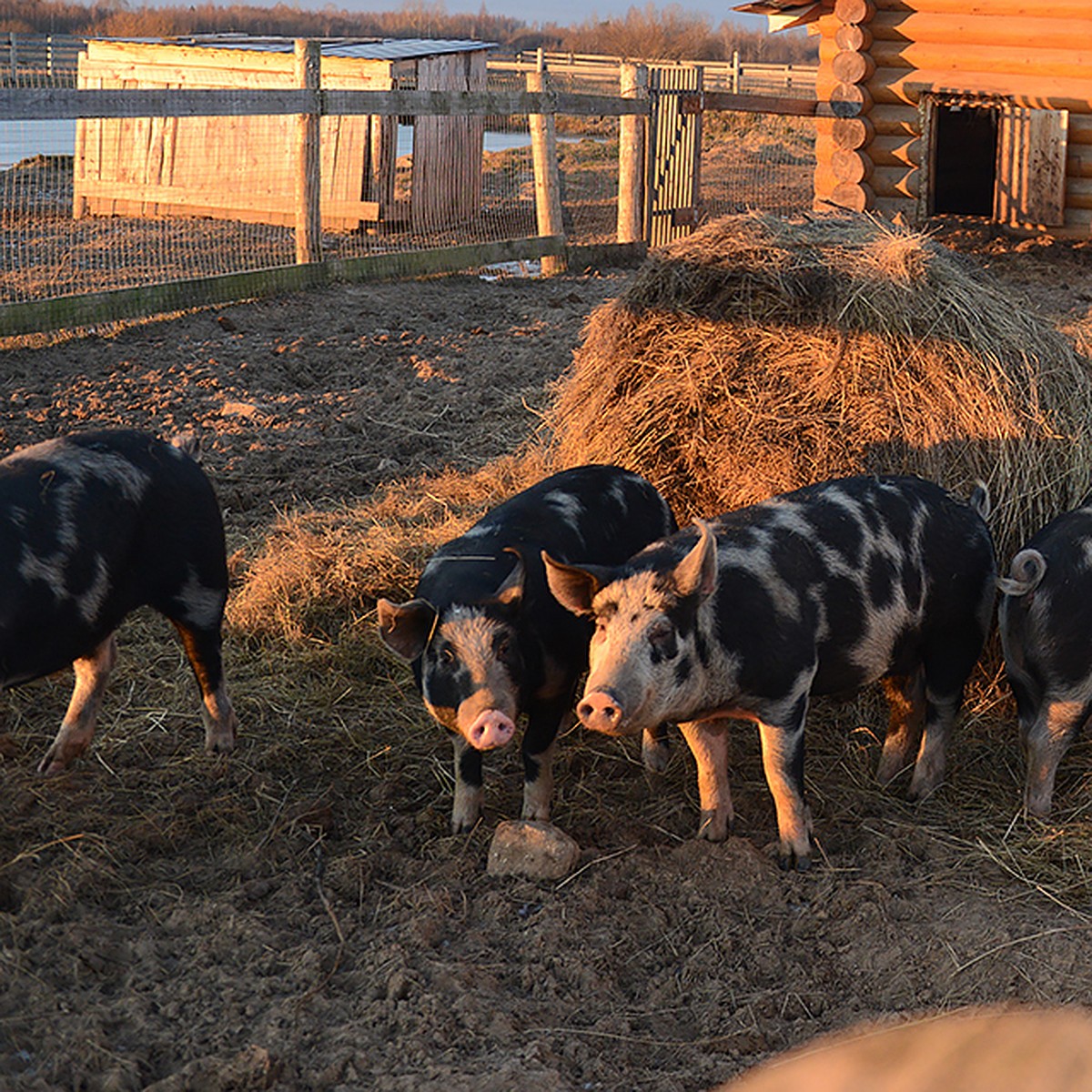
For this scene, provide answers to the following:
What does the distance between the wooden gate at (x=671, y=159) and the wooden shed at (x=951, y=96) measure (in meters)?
1.19

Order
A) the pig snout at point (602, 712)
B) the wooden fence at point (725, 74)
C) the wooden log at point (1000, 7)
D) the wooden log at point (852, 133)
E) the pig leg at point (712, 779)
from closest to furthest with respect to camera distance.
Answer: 1. the pig snout at point (602, 712)
2. the pig leg at point (712, 779)
3. the wooden log at point (1000, 7)
4. the wooden log at point (852, 133)
5. the wooden fence at point (725, 74)

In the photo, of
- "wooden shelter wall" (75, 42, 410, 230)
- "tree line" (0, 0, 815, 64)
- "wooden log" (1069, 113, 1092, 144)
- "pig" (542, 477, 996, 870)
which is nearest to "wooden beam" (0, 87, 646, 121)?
"wooden shelter wall" (75, 42, 410, 230)

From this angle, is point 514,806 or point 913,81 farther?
point 913,81

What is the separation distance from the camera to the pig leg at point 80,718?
4398 millimetres

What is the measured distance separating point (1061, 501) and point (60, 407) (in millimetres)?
5230

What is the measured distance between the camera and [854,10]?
12688mm

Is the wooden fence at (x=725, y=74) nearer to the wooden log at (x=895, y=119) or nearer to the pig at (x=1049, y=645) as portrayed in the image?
the wooden log at (x=895, y=119)

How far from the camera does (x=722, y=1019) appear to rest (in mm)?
3262

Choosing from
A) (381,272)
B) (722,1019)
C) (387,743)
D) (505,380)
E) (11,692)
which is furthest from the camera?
(381,272)

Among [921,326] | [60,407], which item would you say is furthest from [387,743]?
[60,407]

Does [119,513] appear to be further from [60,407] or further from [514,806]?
[60,407]

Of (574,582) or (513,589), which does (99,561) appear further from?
(574,582)

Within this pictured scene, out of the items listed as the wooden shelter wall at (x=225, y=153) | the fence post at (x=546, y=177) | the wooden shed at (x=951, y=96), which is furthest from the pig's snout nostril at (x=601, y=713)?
the wooden shelter wall at (x=225, y=153)

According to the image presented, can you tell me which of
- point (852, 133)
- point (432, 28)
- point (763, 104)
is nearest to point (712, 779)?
point (763, 104)
